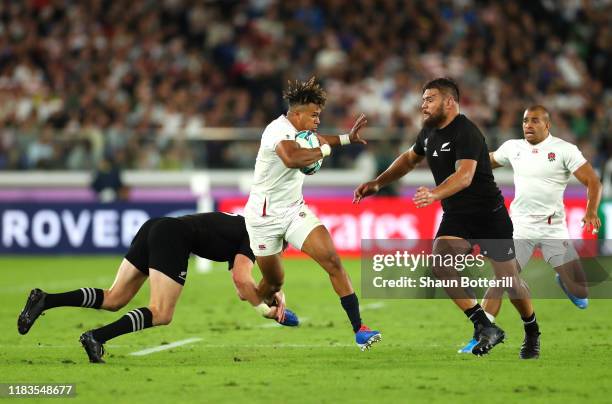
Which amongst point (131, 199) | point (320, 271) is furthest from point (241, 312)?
point (131, 199)

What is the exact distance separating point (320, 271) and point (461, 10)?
9076 mm

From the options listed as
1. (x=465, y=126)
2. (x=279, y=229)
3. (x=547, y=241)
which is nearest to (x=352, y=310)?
(x=279, y=229)

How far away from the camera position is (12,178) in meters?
24.4

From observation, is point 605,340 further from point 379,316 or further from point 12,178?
point 12,178

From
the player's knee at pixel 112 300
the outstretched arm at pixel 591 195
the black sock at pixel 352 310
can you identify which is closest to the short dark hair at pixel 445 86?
the outstretched arm at pixel 591 195

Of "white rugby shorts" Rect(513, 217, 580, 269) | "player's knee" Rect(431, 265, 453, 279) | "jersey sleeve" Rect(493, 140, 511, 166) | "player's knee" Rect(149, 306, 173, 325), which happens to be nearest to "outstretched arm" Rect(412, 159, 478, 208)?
"player's knee" Rect(431, 265, 453, 279)

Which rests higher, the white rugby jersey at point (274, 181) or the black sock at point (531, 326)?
the white rugby jersey at point (274, 181)

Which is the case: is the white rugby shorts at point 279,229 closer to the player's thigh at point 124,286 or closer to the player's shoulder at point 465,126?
the player's thigh at point 124,286

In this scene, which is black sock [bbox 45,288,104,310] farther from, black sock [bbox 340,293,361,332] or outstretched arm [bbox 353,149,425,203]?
outstretched arm [bbox 353,149,425,203]

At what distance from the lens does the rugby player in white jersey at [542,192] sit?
441 inches

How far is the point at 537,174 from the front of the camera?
11352 mm

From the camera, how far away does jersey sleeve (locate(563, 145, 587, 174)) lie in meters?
11.0

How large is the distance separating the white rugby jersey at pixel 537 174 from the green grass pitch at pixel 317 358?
1.28m

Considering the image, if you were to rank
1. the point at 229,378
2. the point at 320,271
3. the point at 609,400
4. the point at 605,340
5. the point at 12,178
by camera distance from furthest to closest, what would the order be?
the point at 12,178
the point at 320,271
the point at 605,340
the point at 229,378
the point at 609,400
